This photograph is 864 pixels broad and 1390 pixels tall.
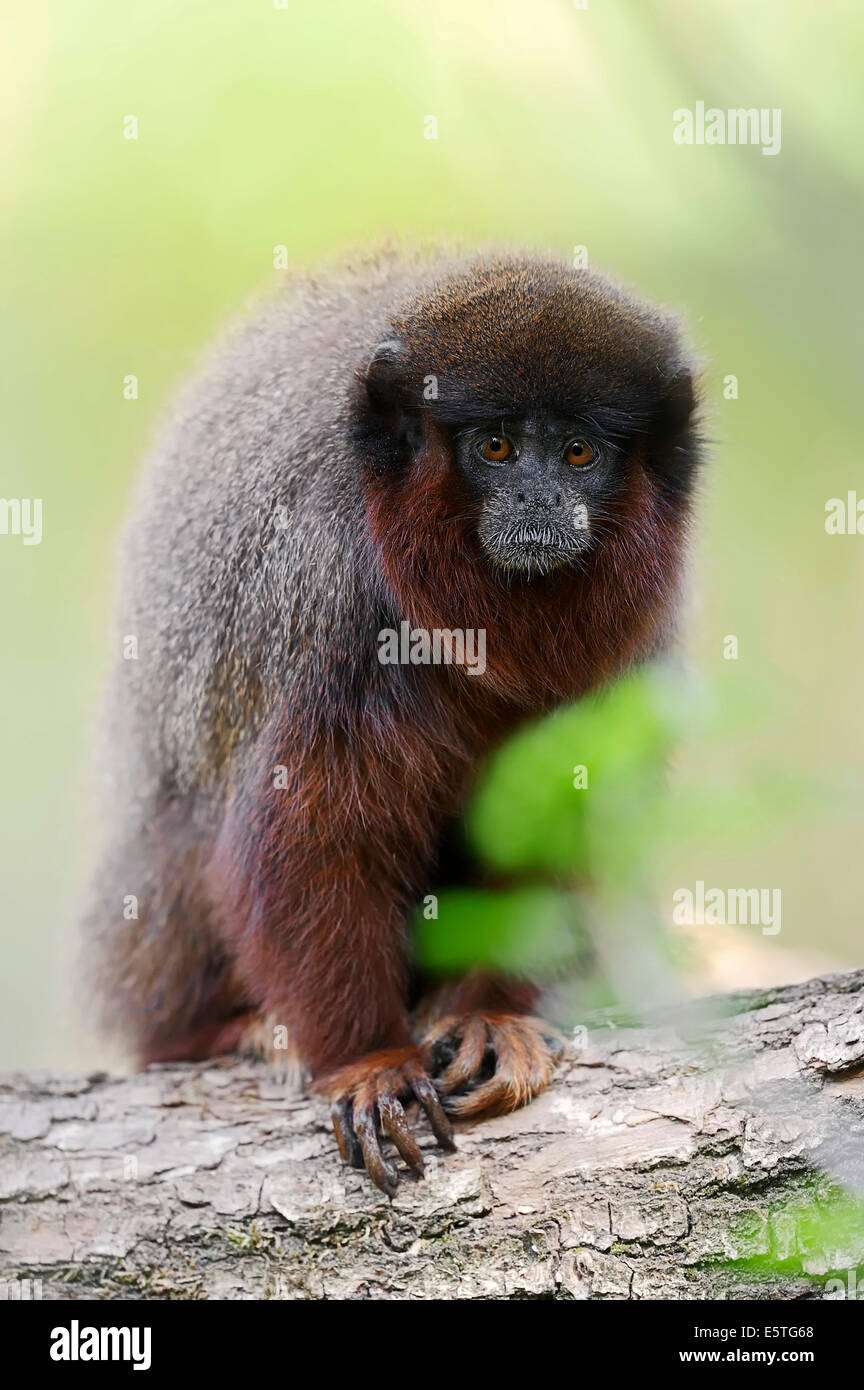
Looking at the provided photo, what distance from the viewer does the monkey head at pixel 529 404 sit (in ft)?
10.6

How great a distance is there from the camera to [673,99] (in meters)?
1.07

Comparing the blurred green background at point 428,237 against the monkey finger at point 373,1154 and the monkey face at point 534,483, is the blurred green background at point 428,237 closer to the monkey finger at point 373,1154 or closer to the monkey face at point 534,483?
the monkey face at point 534,483

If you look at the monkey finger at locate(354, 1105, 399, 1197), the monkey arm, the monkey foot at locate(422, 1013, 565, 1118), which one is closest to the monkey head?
the monkey arm

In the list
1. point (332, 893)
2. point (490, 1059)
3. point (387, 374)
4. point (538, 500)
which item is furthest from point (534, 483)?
point (490, 1059)

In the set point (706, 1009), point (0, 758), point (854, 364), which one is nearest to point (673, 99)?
point (854, 364)

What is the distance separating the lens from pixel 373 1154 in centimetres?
328

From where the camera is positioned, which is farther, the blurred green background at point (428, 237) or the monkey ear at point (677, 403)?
the monkey ear at point (677, 403)

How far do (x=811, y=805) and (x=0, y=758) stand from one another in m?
7.99

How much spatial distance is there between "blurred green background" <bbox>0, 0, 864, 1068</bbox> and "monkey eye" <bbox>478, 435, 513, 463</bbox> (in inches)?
22.8

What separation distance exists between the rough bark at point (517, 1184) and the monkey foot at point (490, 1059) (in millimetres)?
58

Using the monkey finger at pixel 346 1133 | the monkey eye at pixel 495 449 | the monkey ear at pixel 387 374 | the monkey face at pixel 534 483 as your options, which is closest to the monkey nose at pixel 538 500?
the monkey face at pixel 534 483

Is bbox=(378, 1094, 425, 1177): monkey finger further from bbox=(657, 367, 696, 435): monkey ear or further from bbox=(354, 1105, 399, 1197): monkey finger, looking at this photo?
bbox=(657, 367, 696, 435): monkey ear

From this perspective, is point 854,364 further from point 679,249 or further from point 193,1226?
point 193,1226

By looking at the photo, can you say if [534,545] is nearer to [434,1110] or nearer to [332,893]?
[332,893]
